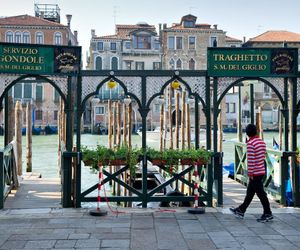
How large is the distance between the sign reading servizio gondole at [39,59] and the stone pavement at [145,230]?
192 cm

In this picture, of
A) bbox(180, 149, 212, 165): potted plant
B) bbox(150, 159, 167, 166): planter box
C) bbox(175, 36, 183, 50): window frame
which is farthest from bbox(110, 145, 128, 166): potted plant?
bbox(175, 36, 183, 50): window frame

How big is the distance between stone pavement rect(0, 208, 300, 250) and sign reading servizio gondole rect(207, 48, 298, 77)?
1.96 metres

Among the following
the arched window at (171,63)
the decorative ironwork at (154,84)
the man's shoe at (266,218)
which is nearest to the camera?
the man's shoe at (266,218)

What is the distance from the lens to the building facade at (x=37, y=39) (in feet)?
134

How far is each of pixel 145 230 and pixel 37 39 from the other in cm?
3835

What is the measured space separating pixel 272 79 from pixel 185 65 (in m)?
37.0

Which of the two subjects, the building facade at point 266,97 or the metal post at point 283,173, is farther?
the building facade at point 266,97

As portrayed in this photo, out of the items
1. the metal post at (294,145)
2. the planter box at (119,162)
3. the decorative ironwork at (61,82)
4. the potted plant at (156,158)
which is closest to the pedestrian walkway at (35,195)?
the planter box at (119,162)

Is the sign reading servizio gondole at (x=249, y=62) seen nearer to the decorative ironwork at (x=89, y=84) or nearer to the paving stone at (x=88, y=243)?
the decorative ironwork at (x=89, y=84)

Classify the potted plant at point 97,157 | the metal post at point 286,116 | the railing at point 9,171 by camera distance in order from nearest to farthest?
the potted plant at point 97,157 → the metal post at point 286,116 → the railing at point 9,171

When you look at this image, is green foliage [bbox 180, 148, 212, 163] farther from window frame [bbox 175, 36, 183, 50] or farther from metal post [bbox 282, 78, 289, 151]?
window frame [bbox 175, 36, 183, 50]

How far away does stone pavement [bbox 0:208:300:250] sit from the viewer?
14.9 ft

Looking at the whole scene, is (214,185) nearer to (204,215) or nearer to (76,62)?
(204,215)

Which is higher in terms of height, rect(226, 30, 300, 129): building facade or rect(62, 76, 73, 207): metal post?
rect(226, 30, 300, 129): building facade
